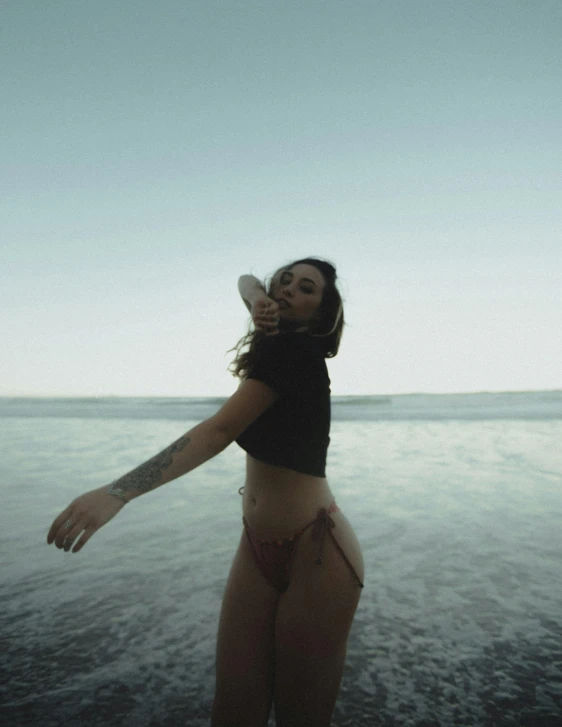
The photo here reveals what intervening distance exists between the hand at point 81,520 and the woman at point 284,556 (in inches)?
12.9

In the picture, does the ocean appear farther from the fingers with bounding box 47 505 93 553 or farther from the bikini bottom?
the fingers with bounding box 47 505 93 553

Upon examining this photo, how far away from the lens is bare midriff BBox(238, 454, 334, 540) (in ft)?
7.14

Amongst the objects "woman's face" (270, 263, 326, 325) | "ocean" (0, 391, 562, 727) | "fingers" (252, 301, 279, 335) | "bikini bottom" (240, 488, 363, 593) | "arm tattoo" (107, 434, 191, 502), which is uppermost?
"woman's face" (270, 263, 326, 325)

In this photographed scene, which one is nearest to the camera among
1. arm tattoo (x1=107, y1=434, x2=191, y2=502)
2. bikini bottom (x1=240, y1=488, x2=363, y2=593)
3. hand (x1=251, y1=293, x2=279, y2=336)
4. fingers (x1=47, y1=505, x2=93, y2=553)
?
fingers (x1=47, y1=505, x2=93, y2=553)

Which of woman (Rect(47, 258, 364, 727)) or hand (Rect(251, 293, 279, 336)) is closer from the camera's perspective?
woman (Rect(47, 258, 364, 727))

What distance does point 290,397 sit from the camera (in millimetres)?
2061

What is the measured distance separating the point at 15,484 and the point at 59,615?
541 centimetres

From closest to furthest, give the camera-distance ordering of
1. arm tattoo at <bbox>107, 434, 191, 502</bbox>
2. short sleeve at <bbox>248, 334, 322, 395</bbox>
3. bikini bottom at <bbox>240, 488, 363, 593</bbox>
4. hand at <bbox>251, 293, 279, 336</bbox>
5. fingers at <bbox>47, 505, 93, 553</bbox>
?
1. fingers at <bbox>47, 505, 93, 553</bbox>
2. arm tattoo at <bbox>107, 434, 191, 502</bbox>
3. short sleeve at <bbox>248, 334, 322, 395</bbox>
4. bikini bottom at <bbox>240, 488, 363, 593</bbox>
5. hand at <bbox>251, 293, 279, 336</bbox>

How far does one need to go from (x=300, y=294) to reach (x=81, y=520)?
57.7 inches

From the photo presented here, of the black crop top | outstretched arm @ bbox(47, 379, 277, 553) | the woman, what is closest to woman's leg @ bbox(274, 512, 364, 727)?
the woman

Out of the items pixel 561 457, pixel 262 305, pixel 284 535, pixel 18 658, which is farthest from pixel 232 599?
pixel 561 457

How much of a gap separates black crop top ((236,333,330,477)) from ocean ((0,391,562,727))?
1.82 meters

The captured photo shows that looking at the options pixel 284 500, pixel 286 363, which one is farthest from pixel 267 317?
pixel 284 500

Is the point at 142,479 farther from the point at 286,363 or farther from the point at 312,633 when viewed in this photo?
the point at 312,633
